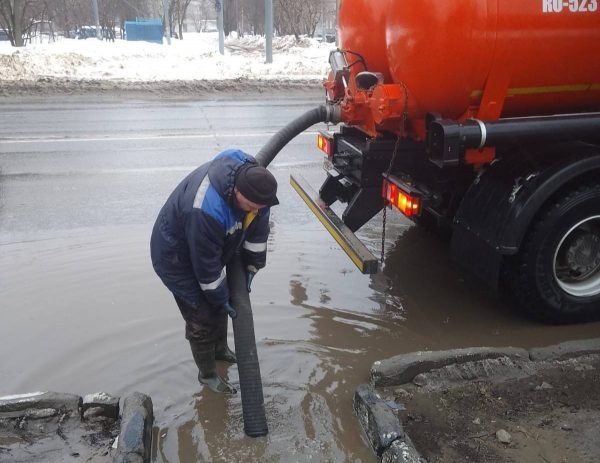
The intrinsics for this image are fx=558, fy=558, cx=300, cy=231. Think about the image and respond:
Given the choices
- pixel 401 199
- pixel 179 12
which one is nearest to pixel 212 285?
pixel 401 199

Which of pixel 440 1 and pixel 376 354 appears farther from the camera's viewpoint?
pixel 376 354

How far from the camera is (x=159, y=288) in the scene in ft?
14.8

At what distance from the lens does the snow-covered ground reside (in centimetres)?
1752

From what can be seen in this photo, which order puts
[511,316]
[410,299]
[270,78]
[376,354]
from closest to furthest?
[376,354] → [511,316] → [410,299] → [270,78]

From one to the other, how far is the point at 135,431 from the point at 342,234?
1.97m

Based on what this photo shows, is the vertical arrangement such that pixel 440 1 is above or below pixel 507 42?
above

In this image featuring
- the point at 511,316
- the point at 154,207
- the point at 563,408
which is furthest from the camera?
the point at 154,207

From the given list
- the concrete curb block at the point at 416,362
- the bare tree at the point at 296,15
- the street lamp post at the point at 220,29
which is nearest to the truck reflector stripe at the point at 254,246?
the concrete curb block at the point at 416,362

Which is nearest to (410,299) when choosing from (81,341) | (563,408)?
(563,408)

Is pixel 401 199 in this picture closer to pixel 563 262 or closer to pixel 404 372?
pixel 404 372

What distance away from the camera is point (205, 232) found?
9.02 feet

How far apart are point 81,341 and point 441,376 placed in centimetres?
237

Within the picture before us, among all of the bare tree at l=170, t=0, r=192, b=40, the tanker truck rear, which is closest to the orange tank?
the tanker truck rear

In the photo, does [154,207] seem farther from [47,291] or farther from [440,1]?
[440,1]
